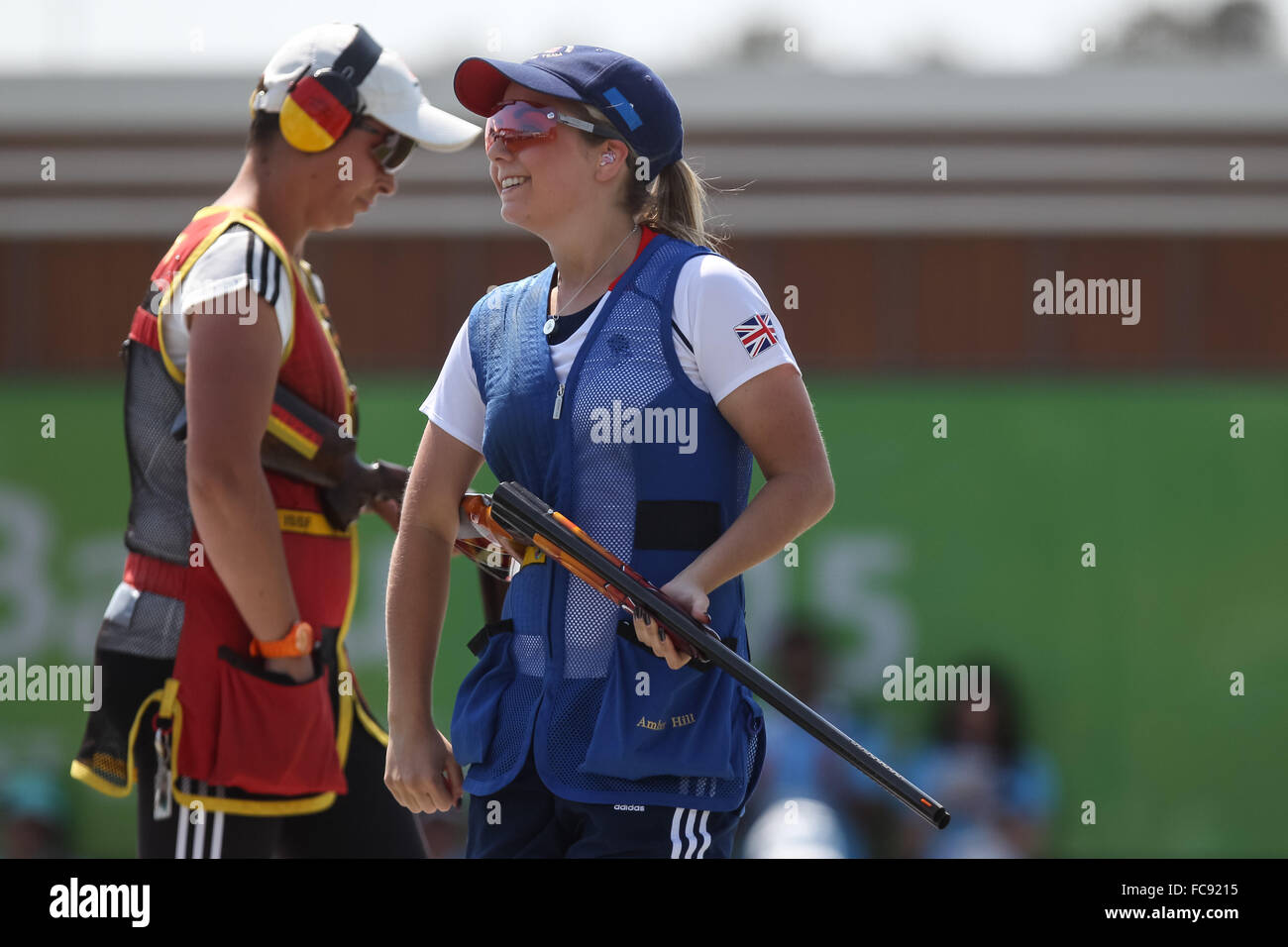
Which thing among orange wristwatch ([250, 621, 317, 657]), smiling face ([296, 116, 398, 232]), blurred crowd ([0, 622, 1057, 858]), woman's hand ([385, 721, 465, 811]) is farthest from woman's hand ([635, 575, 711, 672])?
blurred crowd ([0, 622, 1057, 858])

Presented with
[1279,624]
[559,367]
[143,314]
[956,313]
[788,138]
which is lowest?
[1279,624]

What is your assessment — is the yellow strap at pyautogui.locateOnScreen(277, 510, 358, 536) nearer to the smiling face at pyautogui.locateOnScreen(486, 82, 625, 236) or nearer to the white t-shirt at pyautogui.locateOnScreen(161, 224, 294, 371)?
the white t-shirt at pyautogui.locateOnScreen(161, 224, 294, 371)

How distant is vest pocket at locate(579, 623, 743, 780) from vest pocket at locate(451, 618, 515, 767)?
21 centimetres

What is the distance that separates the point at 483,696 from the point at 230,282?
39.3 inches

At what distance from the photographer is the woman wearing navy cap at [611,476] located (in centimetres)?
232

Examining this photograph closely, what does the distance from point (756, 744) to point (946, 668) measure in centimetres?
472

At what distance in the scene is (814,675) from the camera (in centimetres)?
680

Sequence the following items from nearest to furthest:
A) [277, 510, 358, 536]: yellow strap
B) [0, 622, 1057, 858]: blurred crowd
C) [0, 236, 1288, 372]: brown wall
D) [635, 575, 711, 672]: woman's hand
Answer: [635, 575, 711, 672]: woman's hand → [277, 510, 358, 536]: yellow strap → [0, 622, 1057, 858]: blurred crowd → [0, 236, 1288, 372]: brown wall

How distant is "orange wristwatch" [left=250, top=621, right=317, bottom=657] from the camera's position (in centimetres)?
291

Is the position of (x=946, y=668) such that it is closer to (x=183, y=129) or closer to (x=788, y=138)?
(x=788, y=138)

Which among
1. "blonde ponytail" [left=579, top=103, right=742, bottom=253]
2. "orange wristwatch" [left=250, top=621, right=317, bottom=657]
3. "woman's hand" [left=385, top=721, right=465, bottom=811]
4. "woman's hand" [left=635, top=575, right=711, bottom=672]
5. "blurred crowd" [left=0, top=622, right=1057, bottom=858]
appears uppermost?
"blonde ponytail" [left=579, top=103, right=742, bottom=253]

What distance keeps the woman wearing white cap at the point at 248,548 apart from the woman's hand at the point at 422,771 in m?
0.48

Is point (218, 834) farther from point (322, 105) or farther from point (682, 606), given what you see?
point (322, 105)
